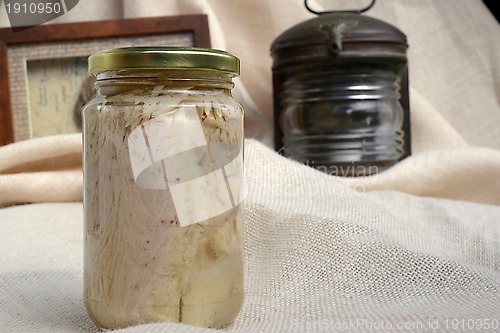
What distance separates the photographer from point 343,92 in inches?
47.3

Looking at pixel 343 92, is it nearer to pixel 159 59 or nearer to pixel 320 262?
pixel 320 262

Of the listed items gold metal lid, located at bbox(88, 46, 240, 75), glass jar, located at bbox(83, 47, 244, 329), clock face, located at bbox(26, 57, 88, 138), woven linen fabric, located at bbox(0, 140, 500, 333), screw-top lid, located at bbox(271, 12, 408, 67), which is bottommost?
clock face, located at bbox(26, 57, 88, 138)

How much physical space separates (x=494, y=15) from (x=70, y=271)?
3.85ft

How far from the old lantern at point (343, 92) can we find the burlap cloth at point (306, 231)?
5.5 inches

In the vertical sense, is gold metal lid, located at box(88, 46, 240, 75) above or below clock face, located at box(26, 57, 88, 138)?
above

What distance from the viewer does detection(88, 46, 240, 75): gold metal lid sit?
1.49ft

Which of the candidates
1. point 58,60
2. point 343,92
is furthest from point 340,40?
point 58,60

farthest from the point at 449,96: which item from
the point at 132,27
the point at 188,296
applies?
the point at 188,296

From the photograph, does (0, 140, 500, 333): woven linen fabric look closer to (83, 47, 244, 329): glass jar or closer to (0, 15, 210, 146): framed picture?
(83, 47, 244, 329): glass jar

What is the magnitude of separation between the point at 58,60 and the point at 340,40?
513 mm

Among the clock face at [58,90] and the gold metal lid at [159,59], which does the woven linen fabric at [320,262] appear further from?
the clock face at [58,90]

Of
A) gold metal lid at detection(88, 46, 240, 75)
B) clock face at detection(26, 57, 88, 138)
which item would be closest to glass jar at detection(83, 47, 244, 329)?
gold metal lid at detection(88, 46, 240, 75)

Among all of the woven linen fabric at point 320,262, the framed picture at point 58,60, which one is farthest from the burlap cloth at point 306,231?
the framed picture at point 58,60

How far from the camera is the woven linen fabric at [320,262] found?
530 mm
